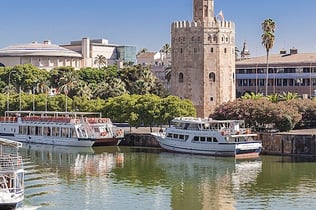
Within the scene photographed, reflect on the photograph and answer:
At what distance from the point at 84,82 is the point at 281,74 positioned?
31.4 metres

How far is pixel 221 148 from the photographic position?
6406 centimetres

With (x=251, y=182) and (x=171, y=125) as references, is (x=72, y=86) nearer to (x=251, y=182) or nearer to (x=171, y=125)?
(x=171, y=125)

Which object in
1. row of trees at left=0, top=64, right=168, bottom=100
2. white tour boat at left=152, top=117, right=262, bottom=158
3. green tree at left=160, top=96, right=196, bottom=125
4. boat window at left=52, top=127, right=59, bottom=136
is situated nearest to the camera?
white tour boat at left=152, top=117, right=262, bottom=158

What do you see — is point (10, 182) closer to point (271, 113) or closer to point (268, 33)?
point (271, 113)

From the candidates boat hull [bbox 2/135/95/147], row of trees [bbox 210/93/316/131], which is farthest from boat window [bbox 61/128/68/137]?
row of trees [bbox 210/93/316/131]

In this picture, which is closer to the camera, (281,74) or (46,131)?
(46,131)

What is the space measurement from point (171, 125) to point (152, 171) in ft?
53.9

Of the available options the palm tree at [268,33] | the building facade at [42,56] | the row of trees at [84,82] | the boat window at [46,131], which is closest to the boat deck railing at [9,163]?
the boat window at [46,131]

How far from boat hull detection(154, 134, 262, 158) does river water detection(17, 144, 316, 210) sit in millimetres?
1029

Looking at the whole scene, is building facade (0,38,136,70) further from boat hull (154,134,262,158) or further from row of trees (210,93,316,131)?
boat hull (154,134,262,158)

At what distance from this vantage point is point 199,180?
5019 cm

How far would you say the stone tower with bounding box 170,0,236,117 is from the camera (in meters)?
86.3

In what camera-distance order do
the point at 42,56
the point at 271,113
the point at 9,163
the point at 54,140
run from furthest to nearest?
the point at 42,56
the point at 54,140
the point at 271,113
the point at 9,163

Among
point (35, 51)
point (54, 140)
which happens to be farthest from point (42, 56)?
point (54, 140)
